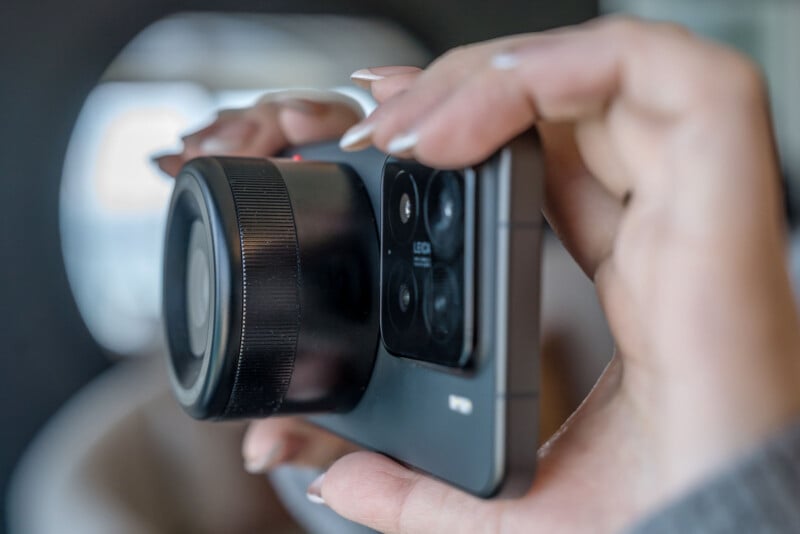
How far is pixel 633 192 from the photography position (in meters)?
0.42

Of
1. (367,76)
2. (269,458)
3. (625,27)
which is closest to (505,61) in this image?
(625,27)

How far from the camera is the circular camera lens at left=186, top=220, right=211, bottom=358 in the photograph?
2.04ft

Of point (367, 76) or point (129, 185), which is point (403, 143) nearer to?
point (367, 76)

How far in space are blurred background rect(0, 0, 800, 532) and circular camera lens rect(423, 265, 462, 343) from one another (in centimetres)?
123

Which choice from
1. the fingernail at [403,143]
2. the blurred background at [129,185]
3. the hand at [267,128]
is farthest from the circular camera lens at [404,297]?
the blurred background at [129,185]

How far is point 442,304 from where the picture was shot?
0.48 metres

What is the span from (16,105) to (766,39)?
1999 mm

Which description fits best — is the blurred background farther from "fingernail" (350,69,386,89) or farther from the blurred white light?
"fingernail" (350,69,386,89)

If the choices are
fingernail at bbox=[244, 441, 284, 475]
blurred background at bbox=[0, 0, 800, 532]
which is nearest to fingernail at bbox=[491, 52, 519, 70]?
fingernail at bbox=[244, 441, 284, 475]

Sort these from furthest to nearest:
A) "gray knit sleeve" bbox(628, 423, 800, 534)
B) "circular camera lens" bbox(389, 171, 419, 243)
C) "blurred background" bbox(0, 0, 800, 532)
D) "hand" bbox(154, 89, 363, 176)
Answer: "blurred background" bbox(0, 0, 800, 532) < "hand" bbox(154, 89, 363, 176) < "circular camera lens" bbox(389, 171, 419, 243) < "gray knit sleeve" bbox(628, 423, 800, 534)

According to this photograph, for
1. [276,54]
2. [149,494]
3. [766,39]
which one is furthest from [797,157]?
[149,494]

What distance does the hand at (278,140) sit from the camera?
75cm

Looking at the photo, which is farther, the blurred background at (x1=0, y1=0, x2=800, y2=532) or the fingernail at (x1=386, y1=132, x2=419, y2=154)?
the blurred background at (x1=0, y1=0, x2=800, y2=532)

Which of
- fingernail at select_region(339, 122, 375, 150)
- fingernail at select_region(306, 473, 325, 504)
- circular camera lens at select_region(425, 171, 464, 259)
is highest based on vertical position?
fingernail at select_region(339, 122, 375, 150)
